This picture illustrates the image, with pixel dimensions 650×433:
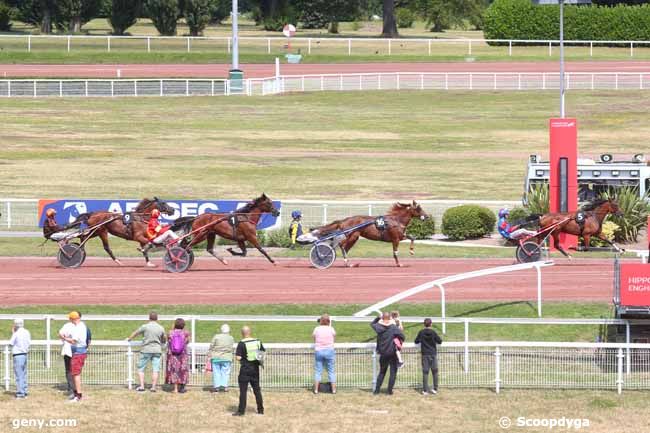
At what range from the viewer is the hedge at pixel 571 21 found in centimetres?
7294

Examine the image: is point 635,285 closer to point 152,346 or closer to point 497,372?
point 497,372

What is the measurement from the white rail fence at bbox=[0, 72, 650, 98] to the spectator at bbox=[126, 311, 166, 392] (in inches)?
1576

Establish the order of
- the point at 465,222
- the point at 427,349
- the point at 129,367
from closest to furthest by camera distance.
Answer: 1. the point at 427,349
2. the point at 129,367
3. the point at 465,222

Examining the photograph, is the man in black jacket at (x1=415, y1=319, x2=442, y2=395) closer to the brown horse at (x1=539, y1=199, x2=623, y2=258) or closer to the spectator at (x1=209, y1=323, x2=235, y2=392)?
the spectator at (x1=209, y1=323, x2=235, y2=392)

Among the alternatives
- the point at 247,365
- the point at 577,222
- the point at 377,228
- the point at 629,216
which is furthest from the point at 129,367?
the point at 629,216

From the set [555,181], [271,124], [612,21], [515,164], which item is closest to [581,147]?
[515,164]

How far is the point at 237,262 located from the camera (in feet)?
91.2

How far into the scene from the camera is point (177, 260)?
84.7ft

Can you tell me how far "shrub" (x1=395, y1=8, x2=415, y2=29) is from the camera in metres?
100

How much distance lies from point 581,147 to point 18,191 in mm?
19593

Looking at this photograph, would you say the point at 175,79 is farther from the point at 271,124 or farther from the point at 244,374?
the point at 244,374

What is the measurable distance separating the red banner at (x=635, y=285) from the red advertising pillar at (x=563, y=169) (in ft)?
33.0

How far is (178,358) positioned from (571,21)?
2322 inches

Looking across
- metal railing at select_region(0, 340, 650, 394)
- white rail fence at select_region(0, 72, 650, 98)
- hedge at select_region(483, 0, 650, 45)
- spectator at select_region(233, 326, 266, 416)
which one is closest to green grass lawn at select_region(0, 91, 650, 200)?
white rail fence at select_region(0, 72, 650, 98)
